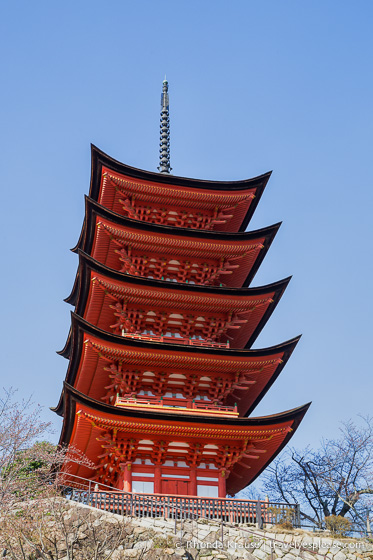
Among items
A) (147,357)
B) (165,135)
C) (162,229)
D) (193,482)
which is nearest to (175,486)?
(193,482)

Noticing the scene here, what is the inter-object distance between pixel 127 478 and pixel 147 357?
449 centimetres

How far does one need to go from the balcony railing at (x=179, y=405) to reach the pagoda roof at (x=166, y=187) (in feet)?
30.8

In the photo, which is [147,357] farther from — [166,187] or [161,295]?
[166,187]

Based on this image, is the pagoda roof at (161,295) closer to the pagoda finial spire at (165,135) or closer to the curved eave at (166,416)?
the curved eave at (166,416)

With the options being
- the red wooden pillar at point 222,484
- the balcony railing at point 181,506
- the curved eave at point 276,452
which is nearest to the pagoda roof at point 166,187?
the curved eave at point 276,452

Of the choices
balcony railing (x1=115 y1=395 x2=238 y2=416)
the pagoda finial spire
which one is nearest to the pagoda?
balcony railing (x1=115 y1=395 x2=238 y2=416)

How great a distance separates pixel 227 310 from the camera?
28984mm

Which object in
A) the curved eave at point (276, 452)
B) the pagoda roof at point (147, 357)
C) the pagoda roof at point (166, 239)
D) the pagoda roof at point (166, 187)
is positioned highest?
the pagoda roof at point (166, 187)

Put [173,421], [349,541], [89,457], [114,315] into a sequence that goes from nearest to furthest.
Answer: [349,541] → [173,421] → [89,457] → [114,315]

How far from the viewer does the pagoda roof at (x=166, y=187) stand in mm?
30672

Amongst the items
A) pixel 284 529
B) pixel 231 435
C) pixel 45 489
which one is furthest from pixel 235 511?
pixel 45 489

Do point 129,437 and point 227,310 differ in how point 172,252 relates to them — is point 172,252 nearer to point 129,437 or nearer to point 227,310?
point 227,310

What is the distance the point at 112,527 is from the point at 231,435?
22.1 ft

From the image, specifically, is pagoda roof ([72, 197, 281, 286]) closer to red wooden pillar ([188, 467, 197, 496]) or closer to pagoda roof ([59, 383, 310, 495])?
pagoda roof ([59, 383, 310, 495])
